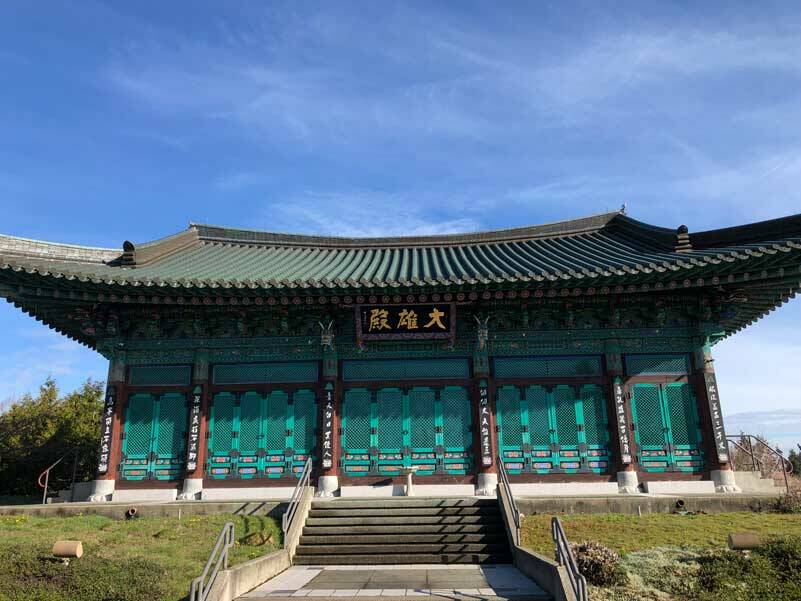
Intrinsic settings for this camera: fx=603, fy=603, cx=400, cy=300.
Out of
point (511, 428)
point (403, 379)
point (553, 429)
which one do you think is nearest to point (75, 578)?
Result: point (403, 379)

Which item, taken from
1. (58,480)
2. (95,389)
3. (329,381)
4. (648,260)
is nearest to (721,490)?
(648,260)

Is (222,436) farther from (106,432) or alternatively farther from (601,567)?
(601,567)

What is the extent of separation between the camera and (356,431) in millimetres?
16422

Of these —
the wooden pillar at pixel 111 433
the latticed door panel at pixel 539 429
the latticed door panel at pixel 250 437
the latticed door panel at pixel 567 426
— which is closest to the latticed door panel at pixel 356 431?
the latticed door panel at pixel 250 437

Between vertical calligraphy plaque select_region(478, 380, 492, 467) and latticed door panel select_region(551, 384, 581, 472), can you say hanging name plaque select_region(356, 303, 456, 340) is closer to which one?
vertical calligraphy plaque select_region(478, 380, 492, 467)

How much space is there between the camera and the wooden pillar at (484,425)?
15688 millimetres

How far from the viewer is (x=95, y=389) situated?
29562 millimetres

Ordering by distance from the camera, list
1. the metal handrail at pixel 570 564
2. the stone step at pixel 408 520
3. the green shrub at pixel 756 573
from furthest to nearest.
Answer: the stone step at pixel 408 520, the green shrub at pixel 756 573, the metal handrail at pixel 570 564

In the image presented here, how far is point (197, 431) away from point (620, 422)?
11357mm

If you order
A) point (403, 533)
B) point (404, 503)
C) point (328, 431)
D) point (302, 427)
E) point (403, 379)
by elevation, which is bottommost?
point (403, 533)

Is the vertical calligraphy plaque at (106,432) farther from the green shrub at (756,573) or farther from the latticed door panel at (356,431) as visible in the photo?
the green shrub at (756,573)

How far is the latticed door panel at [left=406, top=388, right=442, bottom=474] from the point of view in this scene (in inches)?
634

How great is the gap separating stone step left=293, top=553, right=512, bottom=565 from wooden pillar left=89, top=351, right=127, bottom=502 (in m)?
7.16

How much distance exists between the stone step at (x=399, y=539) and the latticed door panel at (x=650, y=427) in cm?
578
